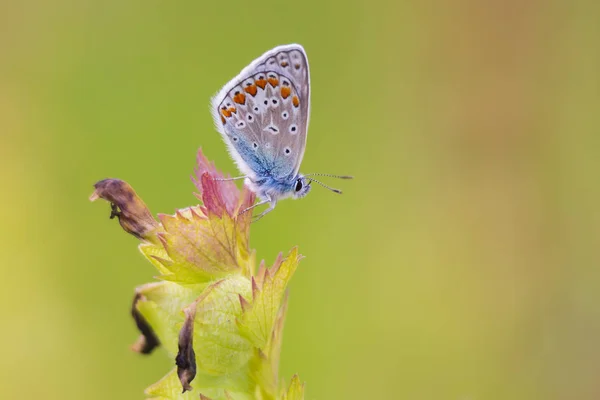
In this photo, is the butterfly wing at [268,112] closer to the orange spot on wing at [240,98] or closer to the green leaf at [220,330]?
the orange spot on wing at [240,98]

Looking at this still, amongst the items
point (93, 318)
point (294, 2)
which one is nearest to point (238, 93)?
point (93, 318)

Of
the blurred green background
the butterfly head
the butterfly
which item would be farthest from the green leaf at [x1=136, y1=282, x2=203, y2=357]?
the blurred green background

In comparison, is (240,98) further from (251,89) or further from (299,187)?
(299,187)

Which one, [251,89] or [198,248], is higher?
[251,89]

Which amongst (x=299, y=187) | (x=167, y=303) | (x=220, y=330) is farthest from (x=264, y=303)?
(x=299, y=187)

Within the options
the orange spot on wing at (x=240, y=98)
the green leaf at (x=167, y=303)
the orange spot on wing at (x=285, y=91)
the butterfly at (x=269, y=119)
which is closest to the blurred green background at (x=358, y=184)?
the butterfly at (x=269, y=119)

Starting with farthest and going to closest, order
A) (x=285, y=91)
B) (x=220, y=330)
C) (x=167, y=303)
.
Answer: (x=285, y=91) < (x=167, y=303) < (x=220, y=330)
